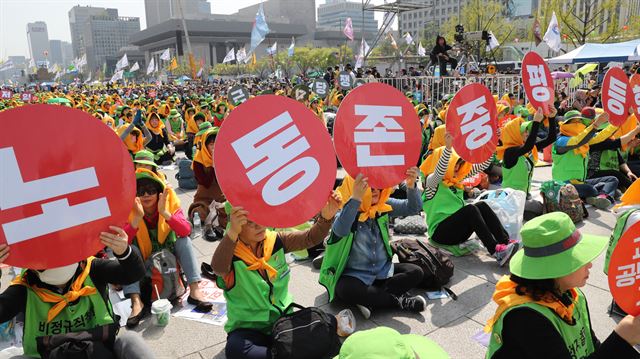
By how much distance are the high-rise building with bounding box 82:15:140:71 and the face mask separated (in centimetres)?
12312

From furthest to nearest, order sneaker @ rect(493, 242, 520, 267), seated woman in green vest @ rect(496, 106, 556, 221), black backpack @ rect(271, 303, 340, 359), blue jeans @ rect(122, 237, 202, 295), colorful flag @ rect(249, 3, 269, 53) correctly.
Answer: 1. colorful flag @ rect(249, 3, 269, 53)
2. seated woman in green vest @ rect(496, 106, 556, 221)
3. sneaker @ rect(493, 242, 520, 267)
4. blue jeans @ rect(122, 237, 202, 295)
5. black backpack @ rect(271, 303, 340, 359)

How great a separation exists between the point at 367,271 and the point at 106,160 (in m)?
2.15

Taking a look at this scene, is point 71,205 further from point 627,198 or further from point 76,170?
point 627,198

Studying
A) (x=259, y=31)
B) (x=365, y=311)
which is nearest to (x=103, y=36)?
(x=259, y=31)

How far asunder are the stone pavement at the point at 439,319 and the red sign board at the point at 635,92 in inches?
89.6

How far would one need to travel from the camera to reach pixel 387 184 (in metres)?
2.88

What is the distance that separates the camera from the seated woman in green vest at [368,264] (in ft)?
11.1

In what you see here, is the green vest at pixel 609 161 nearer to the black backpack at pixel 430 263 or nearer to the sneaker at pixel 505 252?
the sneaker at pixel 505 252

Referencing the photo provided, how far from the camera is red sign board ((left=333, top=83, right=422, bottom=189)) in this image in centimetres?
270

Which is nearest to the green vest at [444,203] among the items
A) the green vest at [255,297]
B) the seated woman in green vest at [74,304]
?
the green vest at [255,297]

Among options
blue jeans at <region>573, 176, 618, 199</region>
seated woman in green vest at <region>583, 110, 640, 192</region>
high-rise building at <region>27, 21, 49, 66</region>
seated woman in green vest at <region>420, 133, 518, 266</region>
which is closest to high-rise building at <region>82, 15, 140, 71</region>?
high-rise building at <region>27, 21, 49, 66</region>

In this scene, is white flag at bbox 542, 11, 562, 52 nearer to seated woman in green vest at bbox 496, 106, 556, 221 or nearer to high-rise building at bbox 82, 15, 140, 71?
seated woman in green vest at bbox 496, 106, 556, 221

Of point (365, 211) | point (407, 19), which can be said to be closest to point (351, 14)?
point (407, 19)

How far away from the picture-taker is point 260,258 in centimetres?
273
